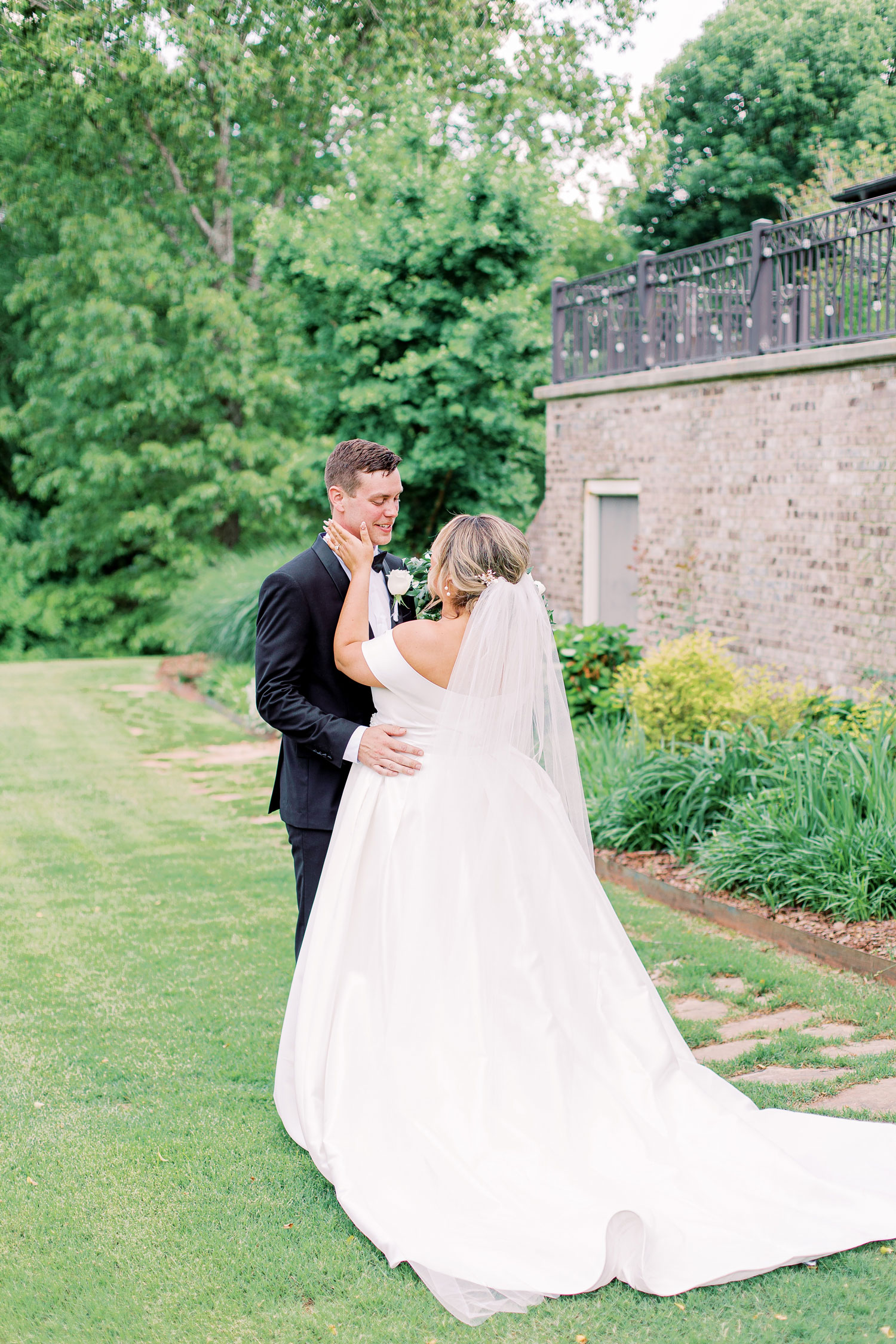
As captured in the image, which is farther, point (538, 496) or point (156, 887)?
point (538, 496)

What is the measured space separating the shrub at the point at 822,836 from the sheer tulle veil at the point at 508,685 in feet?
8.46

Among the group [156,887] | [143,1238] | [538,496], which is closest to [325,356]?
[538,496]

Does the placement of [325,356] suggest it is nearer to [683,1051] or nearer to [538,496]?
[538,496]

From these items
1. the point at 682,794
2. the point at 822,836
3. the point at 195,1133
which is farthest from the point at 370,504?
the point at 682,794

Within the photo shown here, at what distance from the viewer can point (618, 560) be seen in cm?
1325

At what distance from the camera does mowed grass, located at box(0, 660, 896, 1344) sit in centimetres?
285

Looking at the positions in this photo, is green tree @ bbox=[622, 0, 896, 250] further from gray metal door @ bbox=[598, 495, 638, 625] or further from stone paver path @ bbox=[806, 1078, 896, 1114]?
stone paver path @ bbox=[806, 1078, 896, 1114]

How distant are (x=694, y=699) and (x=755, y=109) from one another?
19169 millimetres

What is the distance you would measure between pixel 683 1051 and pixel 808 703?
5.68 meters

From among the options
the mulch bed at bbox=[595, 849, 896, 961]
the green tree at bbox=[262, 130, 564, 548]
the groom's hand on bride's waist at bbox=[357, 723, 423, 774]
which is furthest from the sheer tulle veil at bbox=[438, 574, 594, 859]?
the green tree at bbox=[262, 130, 564, 548]

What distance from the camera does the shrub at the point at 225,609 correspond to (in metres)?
15.0

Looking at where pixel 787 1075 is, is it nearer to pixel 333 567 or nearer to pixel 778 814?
pixel 778 814

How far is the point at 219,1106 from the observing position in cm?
411

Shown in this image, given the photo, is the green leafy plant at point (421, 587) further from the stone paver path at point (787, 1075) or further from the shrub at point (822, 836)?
the shrub at point (822, 836)
